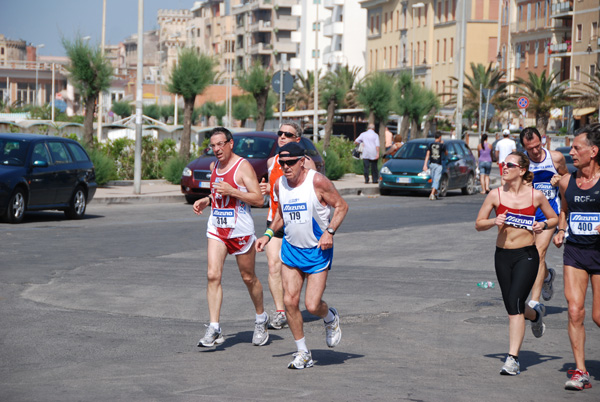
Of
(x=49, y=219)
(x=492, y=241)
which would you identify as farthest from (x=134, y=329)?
(x=49, y=219)

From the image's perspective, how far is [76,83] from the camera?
34938mm

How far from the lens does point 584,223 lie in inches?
309

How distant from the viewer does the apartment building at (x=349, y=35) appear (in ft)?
397

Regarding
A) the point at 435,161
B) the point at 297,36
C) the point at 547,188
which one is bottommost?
the point at 435,161

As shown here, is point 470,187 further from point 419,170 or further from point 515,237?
point 515,237

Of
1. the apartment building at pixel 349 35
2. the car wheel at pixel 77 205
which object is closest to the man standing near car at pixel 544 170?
the car wheel at pixel 77 205

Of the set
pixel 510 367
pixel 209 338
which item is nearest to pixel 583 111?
pixel 209 338

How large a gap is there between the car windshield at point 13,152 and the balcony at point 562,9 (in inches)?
2878

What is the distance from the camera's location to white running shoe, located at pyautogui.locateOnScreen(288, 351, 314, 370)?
25.4ft

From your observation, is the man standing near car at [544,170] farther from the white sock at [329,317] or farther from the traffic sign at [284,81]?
the traffic sign at [284,81]

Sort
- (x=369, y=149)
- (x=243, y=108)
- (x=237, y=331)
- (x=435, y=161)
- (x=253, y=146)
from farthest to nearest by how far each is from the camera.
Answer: (x=243, y=108) < (x=369, y=149) < (x=435, y=161) < (x=253, y=146) < (x=237, y=331)

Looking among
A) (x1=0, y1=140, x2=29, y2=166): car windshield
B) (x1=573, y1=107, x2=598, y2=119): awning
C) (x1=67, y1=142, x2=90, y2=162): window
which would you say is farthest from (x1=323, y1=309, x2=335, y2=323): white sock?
(x1=573, y1=107, x2=598, y2=119): awning

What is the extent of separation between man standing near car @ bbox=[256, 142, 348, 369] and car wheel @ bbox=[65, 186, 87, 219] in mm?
13608

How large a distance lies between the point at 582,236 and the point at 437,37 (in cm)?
9380
